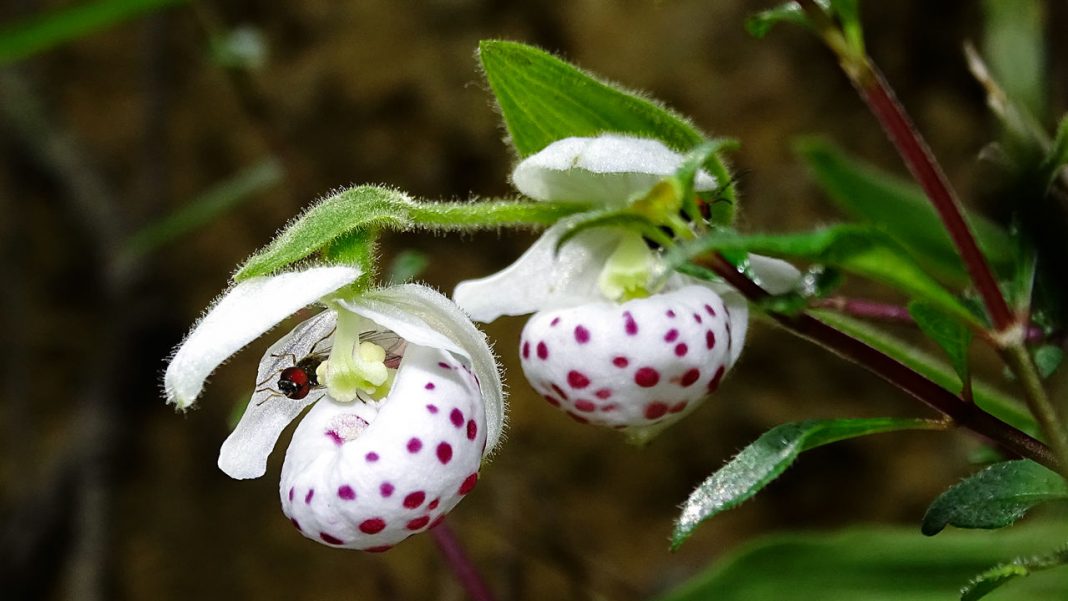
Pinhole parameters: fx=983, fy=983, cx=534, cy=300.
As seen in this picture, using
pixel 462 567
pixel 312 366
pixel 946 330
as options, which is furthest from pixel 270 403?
pixel 946 330

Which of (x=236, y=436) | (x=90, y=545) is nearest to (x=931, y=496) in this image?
(x=236, y=436)

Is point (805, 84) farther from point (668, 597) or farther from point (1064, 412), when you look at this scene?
point (668, 597)

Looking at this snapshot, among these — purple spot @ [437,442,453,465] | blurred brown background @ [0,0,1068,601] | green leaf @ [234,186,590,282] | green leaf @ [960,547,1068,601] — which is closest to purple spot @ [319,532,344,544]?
purple spot @ [437,442,453,465]

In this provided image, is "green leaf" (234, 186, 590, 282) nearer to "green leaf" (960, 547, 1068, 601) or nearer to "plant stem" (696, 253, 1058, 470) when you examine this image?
"plant stem" (696, 253, 1058, 470)

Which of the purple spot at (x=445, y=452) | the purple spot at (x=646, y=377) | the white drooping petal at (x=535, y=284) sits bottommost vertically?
the purple spot at (x=445, y=452)

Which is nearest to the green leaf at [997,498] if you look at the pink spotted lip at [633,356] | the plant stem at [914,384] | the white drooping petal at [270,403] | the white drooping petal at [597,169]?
the plant stem at [914,384]

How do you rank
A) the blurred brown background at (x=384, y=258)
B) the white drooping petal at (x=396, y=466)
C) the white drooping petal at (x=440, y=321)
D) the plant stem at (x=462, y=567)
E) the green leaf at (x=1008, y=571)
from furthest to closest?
the blurred brown background at (x=384, y=258)
the plant stem at (x=462, y=567)
the white drooping petal at (x=440, y=321)
the white drooping petal at (x=396, y=466)
the green leaf at (x=1008, y=571)

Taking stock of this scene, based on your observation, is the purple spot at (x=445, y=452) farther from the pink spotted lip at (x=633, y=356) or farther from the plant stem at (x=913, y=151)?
the plant stem at (x=913, y=151)

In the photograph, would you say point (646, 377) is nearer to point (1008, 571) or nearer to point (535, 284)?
point (535, 284)
